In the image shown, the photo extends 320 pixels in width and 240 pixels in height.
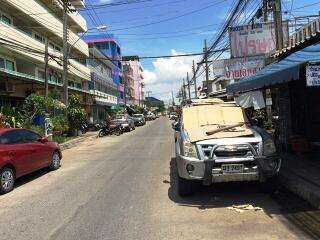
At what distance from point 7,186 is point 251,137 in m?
5.99

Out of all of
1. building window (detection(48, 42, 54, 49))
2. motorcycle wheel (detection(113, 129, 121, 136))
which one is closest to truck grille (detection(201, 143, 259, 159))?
motorcycle wheel (detection(113, 129, 121, 136))

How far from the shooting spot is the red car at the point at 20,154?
1086cm

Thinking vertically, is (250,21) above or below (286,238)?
above

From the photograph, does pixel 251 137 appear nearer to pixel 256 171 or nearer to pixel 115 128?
pixel 256 171

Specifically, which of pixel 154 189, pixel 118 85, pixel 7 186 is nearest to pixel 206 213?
pixel 154 189

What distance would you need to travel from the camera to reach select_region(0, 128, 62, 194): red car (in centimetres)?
1086

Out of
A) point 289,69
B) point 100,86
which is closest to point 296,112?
point 289,69

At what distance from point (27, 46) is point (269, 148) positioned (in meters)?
26.7

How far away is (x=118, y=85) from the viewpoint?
290 ft

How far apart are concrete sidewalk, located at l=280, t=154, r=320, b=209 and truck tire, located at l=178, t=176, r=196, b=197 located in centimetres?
210

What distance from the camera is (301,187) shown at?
347 inches

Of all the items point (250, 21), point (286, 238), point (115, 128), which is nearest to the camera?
point (286, 238)

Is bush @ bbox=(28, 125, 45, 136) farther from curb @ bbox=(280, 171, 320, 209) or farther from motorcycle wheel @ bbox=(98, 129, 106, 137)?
curb @ bbox=(280, 171, 320, 209)

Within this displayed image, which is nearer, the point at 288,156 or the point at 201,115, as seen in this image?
the point at 201,115
